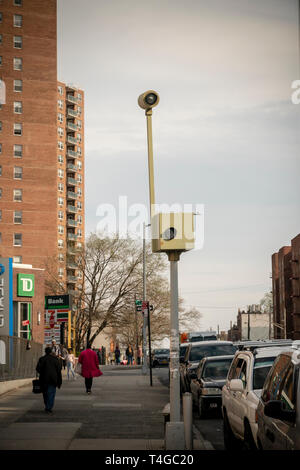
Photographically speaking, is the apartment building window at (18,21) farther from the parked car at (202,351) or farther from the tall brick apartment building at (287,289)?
the parked car at (202,351)

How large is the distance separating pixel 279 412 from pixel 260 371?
4.98 meters

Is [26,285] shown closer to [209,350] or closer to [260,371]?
[209,350]

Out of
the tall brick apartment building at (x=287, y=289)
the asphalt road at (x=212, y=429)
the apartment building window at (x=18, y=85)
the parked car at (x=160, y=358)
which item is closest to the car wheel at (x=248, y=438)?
the asphalt road at (x=212, y=429)

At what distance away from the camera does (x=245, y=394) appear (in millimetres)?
10438

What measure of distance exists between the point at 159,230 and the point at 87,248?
A: 48721 millimetres

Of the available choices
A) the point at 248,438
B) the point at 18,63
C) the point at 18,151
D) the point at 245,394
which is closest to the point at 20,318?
the point at 245,394

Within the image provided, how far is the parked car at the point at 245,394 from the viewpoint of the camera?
9.75 meters

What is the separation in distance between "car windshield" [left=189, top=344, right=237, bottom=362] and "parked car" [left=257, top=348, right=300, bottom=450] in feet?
49.2

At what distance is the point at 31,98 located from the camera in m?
87.8

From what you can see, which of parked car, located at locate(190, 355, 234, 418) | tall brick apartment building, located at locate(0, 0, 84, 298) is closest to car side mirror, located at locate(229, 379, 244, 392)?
parked car, located at locate(190, 355, 234, 418)

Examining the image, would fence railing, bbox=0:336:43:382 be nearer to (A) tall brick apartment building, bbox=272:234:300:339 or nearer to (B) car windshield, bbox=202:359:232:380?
(B) car windshield, bbox=202:359:232:380

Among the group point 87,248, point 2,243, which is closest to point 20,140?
point 2,243

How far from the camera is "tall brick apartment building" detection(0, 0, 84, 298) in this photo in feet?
283
